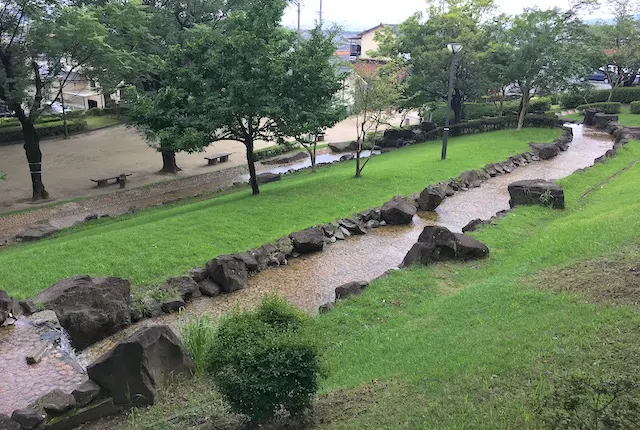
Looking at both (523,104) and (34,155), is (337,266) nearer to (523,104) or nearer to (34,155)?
(34,155)

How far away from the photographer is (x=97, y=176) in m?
28.7

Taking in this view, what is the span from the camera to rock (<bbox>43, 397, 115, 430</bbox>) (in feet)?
24.4

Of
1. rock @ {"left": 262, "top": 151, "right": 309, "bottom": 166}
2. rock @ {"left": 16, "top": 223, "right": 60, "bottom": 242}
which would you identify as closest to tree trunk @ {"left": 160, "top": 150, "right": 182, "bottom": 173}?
rock @ {"left": 262, "top": 151, "right": 309, "bottom": 166}

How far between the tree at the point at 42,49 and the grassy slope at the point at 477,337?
1629cm

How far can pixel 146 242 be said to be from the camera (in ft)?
49.9

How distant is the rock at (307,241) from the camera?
51.3 feet

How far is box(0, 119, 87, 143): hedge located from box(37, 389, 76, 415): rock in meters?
35.1

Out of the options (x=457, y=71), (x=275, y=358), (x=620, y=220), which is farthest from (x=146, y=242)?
(x=457, y=71)

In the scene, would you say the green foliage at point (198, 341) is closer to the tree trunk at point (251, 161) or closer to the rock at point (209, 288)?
the rock at point (209, 288)

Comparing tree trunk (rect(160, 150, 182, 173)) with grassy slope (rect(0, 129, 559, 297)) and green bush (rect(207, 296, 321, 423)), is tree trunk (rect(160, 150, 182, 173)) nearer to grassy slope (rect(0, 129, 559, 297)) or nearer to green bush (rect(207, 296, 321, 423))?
grassy slope (rect(0, 129, 559, 297))

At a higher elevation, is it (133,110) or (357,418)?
(133,110)

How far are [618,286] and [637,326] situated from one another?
1.76 meters

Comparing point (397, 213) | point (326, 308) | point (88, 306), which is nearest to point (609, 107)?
point (397, 213)

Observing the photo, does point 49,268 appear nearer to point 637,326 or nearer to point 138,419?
point 138,419
